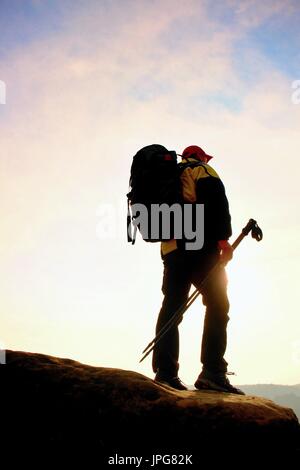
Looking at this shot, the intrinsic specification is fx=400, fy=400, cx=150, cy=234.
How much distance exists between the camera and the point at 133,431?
4375 mm

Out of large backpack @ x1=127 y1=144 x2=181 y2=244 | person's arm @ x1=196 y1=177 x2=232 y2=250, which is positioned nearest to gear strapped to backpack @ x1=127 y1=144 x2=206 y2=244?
large backpack @ x1=127 y1=144 x2=181 y2=244

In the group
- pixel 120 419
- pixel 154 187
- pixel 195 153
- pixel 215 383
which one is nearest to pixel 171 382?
pixel 215 383

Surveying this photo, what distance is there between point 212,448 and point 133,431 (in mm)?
909

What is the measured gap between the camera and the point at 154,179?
19.7 feet

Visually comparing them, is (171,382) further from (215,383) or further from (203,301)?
(203,301)

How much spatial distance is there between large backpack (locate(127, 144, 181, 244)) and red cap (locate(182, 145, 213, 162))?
619 mm

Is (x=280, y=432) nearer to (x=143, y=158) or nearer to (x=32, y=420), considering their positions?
(x=32, y=420)

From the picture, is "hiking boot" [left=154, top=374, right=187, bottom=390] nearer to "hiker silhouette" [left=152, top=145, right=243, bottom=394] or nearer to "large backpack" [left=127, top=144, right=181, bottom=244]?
"hiker silhouette" [left=152, top=145, right=243, bottom=394]

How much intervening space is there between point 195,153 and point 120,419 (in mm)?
4275

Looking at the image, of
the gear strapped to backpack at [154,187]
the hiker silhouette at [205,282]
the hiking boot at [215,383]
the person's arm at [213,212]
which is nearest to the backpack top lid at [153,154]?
the gear strapped to backpack at [154,187]

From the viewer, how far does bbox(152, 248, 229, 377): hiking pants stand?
19.0ft

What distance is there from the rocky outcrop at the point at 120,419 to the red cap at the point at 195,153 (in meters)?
3.71

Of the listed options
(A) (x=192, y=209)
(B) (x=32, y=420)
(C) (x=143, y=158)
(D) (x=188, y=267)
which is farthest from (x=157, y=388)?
(C) (x=143, y=158)
